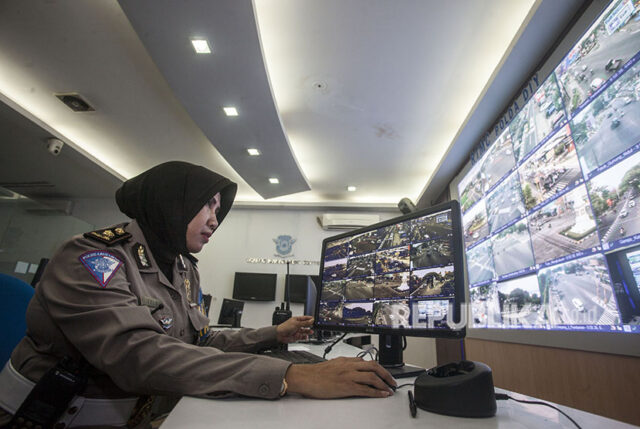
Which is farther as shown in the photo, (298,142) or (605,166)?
(298,142)

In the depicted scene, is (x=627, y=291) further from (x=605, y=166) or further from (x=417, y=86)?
(x=417, y=86)

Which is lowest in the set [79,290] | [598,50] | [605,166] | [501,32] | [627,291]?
[79,290]

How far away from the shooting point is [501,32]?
2.45 m

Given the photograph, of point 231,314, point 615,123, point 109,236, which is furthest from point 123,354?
point 231,314

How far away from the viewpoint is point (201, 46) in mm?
2379

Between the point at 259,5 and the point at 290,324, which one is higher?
the point at 259,5

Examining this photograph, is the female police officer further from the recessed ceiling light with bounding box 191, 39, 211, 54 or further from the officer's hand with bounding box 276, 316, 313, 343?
the recessed ceiling light with bounding box 191, 39, 211, 54

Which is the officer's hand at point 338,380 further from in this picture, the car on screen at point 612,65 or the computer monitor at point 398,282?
the car on screen at point 612,65

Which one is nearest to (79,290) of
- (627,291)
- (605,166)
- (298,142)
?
(627,291)

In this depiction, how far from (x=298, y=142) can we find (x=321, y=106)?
30.6 inches

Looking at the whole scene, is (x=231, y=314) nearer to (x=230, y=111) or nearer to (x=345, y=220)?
(x=230, y=111)

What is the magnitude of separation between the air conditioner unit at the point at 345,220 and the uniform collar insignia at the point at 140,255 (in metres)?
4.62

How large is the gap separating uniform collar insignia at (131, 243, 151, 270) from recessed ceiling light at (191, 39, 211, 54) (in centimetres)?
199

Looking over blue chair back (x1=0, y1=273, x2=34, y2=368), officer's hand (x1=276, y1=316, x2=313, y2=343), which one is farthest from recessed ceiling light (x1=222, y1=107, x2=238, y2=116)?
officer's hand (x1=276, y1=316, x2=313, y2=343)
